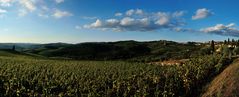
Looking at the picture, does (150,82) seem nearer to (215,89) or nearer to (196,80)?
(196,80)

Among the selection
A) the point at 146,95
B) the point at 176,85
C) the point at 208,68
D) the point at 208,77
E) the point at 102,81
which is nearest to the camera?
the point at 146,95

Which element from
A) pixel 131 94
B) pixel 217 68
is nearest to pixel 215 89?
pixel 131 94

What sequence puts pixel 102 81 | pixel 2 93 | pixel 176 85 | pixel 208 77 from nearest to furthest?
pixel 2 93
pixel 176 85
pixel 102 81
pixel 208 77

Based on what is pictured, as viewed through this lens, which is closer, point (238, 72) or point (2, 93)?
point (2, 93)

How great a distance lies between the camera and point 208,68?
63.6m

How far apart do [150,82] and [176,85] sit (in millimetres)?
4766

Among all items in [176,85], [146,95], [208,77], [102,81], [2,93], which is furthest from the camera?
[208,77]

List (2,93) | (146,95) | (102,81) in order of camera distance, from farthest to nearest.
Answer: (102,81), (2,93), (146,95)

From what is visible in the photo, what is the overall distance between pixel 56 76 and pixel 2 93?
15132mm

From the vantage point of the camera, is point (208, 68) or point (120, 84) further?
point (208, 68)

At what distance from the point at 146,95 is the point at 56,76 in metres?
23.2

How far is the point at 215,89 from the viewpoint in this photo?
44781 mm

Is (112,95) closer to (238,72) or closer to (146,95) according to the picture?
(146,95)

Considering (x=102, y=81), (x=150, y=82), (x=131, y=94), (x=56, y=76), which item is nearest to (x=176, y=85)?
(x=150, y=82)
